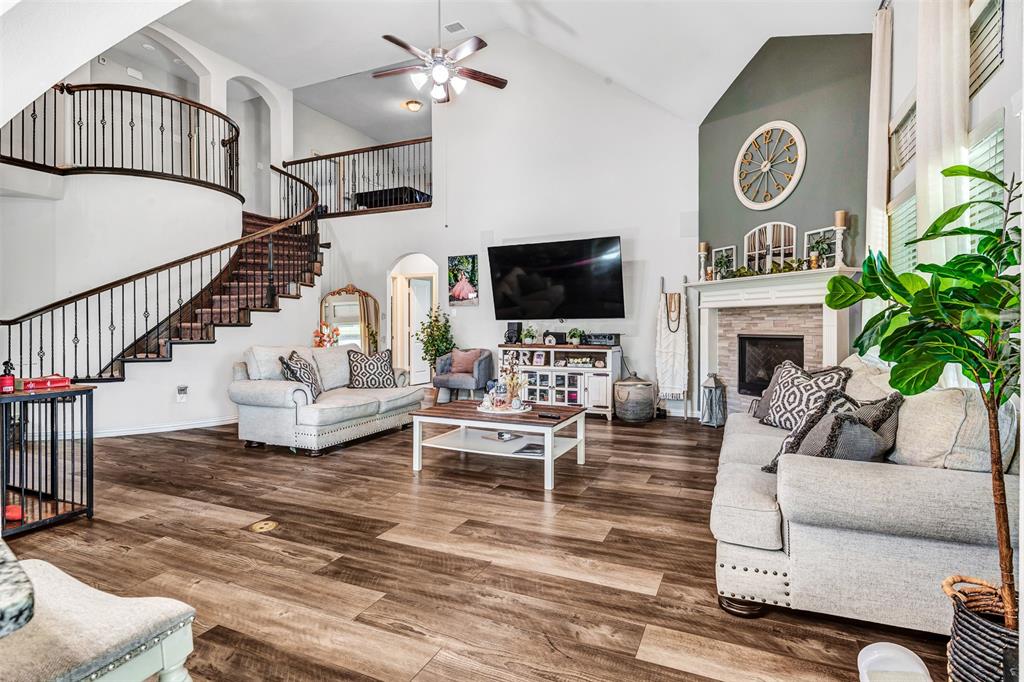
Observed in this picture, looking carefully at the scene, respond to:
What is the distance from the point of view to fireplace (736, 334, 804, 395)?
5.38 m

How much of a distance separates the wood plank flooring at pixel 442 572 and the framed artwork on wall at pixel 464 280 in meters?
3.96

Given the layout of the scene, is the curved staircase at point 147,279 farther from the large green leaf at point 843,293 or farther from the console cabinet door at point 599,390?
the large green leaf at point 843,293

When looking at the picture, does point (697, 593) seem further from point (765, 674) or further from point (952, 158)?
point (952, 158)

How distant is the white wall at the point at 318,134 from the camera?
9.97 metres

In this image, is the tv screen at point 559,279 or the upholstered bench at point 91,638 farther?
the tv screen at point 559,279

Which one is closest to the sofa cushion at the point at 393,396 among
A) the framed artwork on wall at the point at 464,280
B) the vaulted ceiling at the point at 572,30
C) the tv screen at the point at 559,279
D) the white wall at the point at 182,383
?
the white wall at the point at 182,383

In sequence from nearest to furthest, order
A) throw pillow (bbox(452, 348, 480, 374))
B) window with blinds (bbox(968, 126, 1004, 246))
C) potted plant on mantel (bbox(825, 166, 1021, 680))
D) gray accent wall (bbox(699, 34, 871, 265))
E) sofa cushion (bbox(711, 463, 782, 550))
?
potted plant on mantel (bbox(825, 166, 1021, 680)) < sofa cushion (bbox(711, 463, 782, 550)) < window with blinds (bbox(968, 126, 1004, 246)) < gray accent wall (bbox(699, 34, 871, 265)) < throw pillow (bbox(452, 348, 480, 374))

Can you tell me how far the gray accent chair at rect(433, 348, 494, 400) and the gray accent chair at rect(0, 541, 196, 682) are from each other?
5.89m

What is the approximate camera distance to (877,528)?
71.3 inches

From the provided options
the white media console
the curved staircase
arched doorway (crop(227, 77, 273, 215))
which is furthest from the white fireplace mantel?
arched doorway (crop(227, 77, 273, 215))

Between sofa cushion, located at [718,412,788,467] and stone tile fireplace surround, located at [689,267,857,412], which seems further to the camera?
stone tile fireplace surround, located at [689,267,857,412]

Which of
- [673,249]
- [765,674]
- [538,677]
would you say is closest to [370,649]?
[538,677]

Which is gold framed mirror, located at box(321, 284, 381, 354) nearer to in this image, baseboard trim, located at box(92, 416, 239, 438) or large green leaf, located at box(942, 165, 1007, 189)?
baseboard trim, located at box(92, 416, 239, 438)

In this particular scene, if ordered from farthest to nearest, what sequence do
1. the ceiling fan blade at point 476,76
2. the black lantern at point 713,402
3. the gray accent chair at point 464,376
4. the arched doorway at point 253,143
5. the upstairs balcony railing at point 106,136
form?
the arched doorway at point 253,143, the gray accent chair at point 464,376, the upstairs balcony railing at point 106,136, the black lantern at point 713,402, the ceiling fan blade at point 476,76
